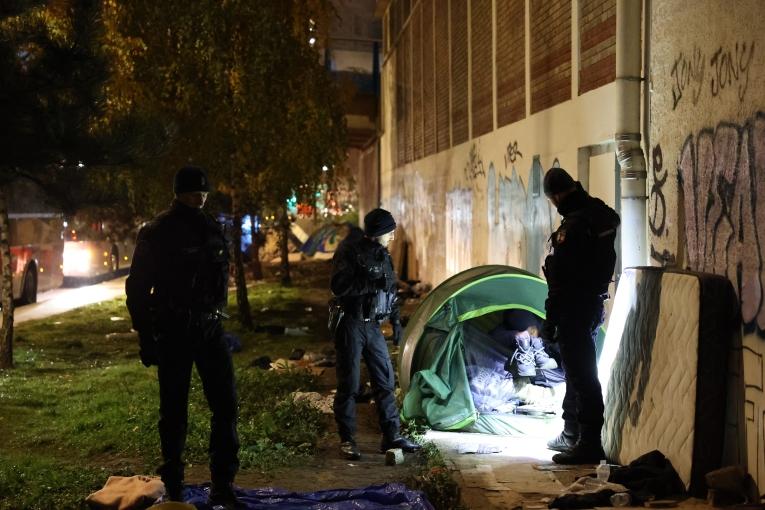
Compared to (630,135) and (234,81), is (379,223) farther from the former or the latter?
(234,81)

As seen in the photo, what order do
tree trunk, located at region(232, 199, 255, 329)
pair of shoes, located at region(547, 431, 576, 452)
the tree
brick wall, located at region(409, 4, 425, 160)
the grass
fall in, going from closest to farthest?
the grass < pair of shoes, located at region(547, 431, 576, 452) < the tree < tree trunk, located at region(232, 199, 255, 329) < brick wall, located at region(409, 4, 425, 160)

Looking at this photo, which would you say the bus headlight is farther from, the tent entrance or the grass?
the tent entrance

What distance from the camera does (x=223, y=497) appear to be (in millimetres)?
4691

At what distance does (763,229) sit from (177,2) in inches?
380

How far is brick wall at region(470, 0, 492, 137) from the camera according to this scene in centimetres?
1132

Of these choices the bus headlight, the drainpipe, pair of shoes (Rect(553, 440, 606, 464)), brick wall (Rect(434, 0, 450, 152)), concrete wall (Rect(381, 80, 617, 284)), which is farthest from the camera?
the bus headlight

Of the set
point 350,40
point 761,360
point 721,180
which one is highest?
point 350,40

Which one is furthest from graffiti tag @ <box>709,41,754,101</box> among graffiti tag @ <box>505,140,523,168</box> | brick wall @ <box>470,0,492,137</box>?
brick wall @ <box>470,0,492,137</box>

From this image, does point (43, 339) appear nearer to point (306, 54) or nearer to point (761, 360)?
point (306, 54)

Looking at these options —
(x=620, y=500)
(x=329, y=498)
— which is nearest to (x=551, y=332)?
(x=620, y=500)

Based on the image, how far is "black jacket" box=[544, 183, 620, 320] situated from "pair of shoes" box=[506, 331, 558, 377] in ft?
5.37

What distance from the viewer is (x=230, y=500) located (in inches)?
185

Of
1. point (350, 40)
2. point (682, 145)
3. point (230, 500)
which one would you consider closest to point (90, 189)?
point (230, 500)

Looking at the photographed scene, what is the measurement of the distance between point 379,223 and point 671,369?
230cm
